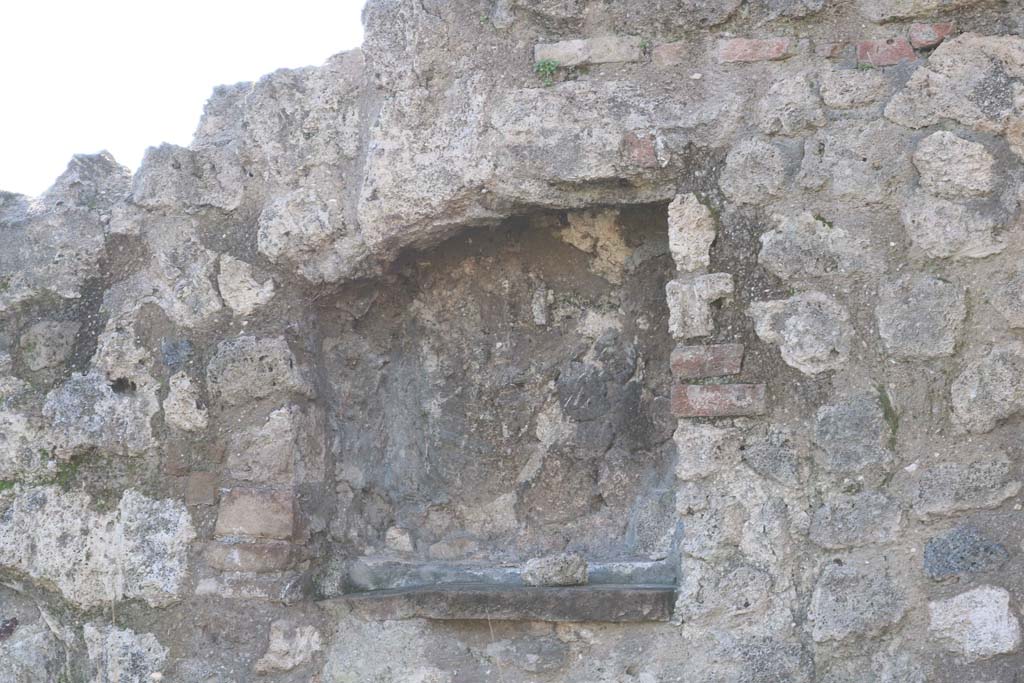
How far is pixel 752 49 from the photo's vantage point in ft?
9.19

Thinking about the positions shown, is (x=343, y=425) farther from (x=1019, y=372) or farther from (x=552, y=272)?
(x=1019, y=372)

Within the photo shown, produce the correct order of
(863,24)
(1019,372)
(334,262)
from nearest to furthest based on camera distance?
(1019,372)
(863,24)
(334,262)

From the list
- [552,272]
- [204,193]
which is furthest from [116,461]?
[552,272]

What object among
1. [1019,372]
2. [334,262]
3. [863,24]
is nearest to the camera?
[1019,372]

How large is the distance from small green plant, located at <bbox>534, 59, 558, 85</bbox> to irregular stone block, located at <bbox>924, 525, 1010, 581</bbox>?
133cm

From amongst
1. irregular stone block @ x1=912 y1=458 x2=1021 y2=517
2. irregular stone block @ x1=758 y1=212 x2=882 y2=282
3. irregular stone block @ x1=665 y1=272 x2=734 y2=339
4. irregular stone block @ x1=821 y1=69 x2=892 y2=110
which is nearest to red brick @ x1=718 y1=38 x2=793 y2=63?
irregular stone block @ x1=821 y1=69 x2=892 y2=110

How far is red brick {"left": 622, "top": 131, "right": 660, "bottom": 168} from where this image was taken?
2826mm

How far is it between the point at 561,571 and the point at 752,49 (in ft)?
4.12

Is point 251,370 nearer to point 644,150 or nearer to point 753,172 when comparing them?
point 644,150

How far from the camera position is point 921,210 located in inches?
104

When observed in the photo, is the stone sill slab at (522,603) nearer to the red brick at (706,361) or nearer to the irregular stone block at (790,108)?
the red brick at (706,361)

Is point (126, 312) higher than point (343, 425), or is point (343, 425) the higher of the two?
point (126, 312)

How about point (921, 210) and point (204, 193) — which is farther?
point (204, 193)

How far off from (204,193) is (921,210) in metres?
1.76
